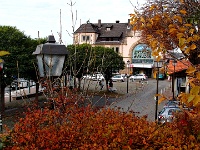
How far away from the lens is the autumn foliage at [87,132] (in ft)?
16.3

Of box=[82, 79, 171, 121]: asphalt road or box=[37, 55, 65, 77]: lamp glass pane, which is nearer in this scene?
box=[37, 55, 65, 77]: lamp glass pane

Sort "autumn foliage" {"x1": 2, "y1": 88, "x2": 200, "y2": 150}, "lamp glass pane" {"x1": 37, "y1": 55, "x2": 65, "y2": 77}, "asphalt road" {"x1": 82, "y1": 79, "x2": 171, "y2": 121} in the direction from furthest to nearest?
1. "asphalt road" {"x1": 82, "y1": 79, "x2": 171, "y2": 121}
2. "lamp glass pane" {"x1": 37, "y1": 55, "x2": 65, "y2": 77}
3. "autumn foliage" {"x1": 2, "y1": 88, "x2": 200, "y2": 150}

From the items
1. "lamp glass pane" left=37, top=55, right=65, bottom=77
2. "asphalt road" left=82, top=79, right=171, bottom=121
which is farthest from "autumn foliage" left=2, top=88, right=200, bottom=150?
"asphalt road" left=82, top=79, right=171, bottom=121

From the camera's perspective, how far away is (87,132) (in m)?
5.41

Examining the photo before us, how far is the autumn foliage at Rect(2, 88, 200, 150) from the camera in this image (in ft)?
16.3

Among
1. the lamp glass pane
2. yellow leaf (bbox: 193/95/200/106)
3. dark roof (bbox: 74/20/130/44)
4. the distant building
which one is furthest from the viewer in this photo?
dark roof (bbox: 74/20/130/44)

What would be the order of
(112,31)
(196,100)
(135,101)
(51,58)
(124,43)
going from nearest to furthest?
(196,100) < (51,58) < (135,101) < (124,43) < (112,31)

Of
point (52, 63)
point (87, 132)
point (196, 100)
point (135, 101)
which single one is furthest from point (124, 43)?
Result: point (196, 100)

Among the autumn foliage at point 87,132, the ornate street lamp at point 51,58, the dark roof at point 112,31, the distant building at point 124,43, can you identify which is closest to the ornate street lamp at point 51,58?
the ornate street lamp at point 51,58

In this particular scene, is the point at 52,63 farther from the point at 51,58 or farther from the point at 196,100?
the point at 196,100

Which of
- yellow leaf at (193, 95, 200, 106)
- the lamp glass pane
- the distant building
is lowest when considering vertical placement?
yellow leaf at (193, 95, 200, 106)

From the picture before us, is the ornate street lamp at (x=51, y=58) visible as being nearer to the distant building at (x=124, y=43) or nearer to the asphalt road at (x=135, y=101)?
the asphalt road at (x=135, y=101)

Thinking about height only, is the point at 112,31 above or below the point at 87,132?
above

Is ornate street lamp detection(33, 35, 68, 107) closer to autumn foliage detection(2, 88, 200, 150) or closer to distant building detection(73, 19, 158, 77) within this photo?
autumn foliage detection(2, 88, 200, 150)
